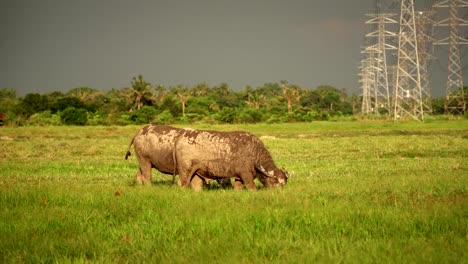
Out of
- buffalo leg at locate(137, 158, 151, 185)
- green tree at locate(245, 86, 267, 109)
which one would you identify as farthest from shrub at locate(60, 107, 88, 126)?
buffalo leg at locate(137, 158, 151, 185)

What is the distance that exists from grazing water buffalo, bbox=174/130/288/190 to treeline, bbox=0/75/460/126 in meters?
62.0

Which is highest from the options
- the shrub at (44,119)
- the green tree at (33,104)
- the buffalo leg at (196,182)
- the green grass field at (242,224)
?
the green tree at (33,104)

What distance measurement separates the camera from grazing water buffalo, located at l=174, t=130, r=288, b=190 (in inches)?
548

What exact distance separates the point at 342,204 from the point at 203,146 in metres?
5.47

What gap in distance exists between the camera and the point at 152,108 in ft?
272

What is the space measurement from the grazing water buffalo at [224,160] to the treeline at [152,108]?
62.0 metres

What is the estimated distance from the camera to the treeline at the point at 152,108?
75188 mm

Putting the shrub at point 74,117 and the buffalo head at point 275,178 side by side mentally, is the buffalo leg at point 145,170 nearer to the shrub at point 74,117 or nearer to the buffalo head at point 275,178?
the buffalo head at point 275,178

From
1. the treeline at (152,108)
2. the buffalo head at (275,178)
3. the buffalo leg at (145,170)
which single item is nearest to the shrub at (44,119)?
the treeline at (152,108)

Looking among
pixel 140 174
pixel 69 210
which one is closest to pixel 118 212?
pixel 69 210

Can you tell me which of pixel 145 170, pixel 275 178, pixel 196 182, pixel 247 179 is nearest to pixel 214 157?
pixel 196 182

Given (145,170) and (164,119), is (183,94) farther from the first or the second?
(145,170)

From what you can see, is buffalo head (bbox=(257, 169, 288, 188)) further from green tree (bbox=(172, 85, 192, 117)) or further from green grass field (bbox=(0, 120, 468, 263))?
green tree (bbox=(172, 85, 192, 117))

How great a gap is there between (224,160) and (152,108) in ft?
231
